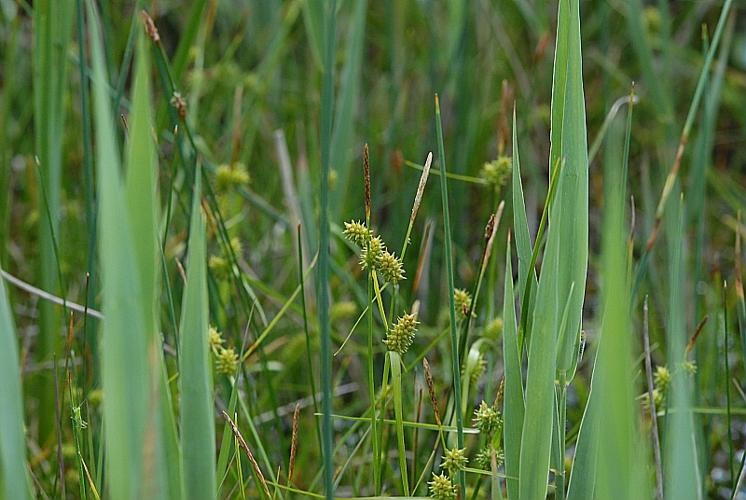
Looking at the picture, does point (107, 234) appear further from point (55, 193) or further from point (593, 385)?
point (55, 193)

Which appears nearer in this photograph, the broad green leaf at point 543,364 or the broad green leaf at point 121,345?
the broad green leaf at point 121,345

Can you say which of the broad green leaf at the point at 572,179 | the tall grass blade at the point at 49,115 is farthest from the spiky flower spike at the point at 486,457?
the tall grass blade at the point at 49,115

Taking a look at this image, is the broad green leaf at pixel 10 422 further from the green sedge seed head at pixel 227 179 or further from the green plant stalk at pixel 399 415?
the green sedge seed head at pixel 227 179

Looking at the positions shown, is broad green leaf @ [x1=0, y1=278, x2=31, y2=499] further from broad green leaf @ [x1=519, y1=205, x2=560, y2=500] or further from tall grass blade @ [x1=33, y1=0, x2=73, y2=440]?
tall grass blade @ [x1=33, y1=0, x2=73, y2=440]

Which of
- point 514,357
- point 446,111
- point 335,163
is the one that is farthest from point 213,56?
Answer: point 514,357

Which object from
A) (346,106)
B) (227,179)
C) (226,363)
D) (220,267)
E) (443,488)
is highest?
(346,106)

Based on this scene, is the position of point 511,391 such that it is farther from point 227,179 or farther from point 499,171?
point 227,179

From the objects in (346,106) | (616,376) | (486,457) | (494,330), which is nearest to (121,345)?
(616,376)
